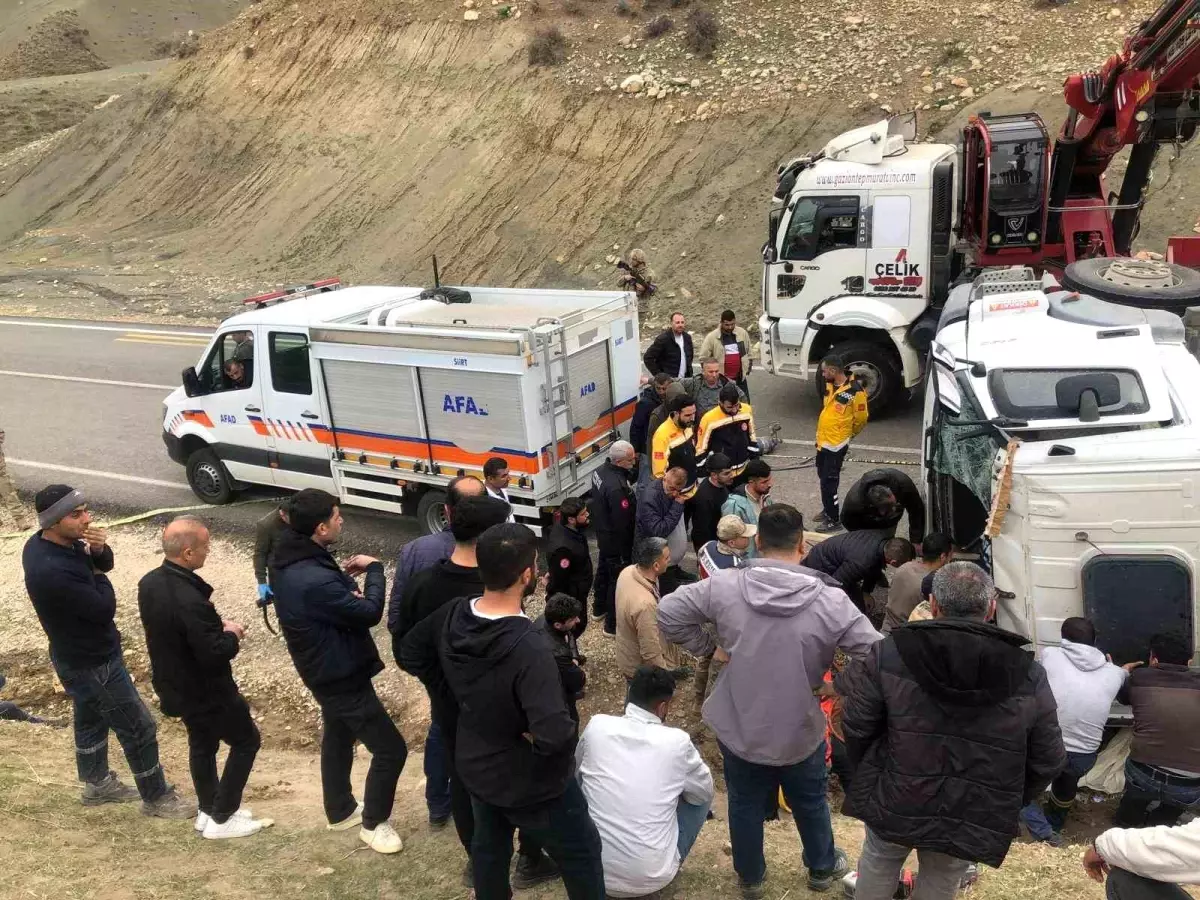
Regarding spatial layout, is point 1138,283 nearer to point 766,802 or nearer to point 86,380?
point 766,802

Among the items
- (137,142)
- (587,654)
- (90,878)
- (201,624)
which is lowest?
(587,654)

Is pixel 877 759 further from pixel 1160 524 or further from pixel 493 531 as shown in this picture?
pixel 1160 524

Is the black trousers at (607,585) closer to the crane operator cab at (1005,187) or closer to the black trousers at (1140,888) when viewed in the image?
the black trousers at (1140,888)

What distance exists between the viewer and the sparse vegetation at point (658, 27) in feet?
73.8

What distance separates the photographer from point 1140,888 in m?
3.19

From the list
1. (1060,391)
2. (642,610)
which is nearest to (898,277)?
(1060,391)

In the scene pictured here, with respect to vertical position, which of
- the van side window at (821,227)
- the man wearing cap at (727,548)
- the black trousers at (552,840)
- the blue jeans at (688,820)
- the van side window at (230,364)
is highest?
the van side window at (821,227)

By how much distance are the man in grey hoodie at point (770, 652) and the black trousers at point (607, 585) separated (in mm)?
3199

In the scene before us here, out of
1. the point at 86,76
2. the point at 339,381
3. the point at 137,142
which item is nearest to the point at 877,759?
the point at 339,381

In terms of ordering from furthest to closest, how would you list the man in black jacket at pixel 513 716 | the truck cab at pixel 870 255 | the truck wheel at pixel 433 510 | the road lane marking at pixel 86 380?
the road lane marking at pixel 86 380
the truck cab at pixel 870 255
the truck wheel at pixel 433 510
the man in black jacket at pixel 513 716

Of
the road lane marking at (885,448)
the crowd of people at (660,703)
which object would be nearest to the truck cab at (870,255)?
the road lane marking at (885,448)

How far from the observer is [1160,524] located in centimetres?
497

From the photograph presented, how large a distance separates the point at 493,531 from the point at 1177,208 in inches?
632

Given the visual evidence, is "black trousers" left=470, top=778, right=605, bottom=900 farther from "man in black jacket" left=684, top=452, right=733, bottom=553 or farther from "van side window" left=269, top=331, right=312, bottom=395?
"van side window" left=269, top=331, right=312, bottom=395
